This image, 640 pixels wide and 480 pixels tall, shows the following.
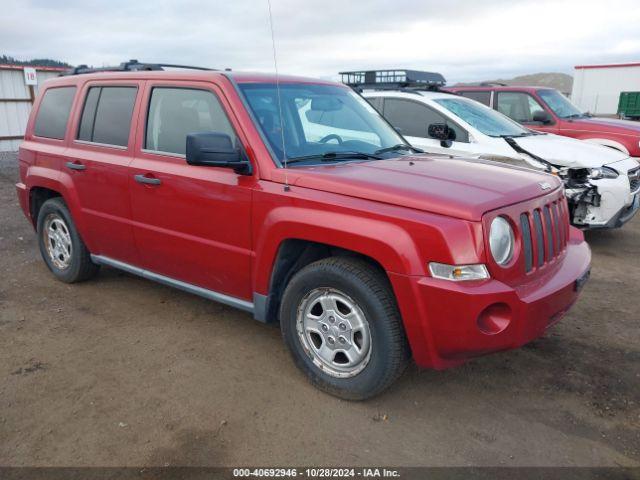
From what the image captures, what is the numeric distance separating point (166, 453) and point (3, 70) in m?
15.9

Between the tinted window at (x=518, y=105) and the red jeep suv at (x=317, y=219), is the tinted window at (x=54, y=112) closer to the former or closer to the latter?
the red jeep suv at (x=317, y=219)

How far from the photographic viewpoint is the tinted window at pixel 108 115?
4.27 m

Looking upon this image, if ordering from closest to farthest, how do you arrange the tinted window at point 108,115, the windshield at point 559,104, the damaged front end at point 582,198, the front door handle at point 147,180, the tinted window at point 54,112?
the front door handle at point 147,180 → the tinted window at point 108,115 → the tinted window at point 54,112 → the damaged front end at point 582,198 → the windshield at point 559,104

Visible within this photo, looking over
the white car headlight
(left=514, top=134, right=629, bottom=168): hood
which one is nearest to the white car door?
(left=514, top=134, right=629, bottom=168): hood

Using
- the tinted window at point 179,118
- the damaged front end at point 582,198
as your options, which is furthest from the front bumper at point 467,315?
the damaged front end at point 582,198

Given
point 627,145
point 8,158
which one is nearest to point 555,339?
point 627,145

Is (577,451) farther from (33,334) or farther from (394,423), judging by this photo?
(33,334)

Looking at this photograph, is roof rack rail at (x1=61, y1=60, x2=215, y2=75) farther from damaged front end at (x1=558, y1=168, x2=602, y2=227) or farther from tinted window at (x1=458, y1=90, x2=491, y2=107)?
tinted window at (x1=458, y1=90, x2=491, y2=107)

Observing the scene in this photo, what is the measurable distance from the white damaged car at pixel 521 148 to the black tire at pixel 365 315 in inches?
114

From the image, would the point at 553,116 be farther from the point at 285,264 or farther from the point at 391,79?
the point at 285,264

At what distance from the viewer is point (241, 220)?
3.51 meters

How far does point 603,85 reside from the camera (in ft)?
118

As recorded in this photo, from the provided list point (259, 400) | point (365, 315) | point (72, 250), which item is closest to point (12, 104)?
point (72, 250)

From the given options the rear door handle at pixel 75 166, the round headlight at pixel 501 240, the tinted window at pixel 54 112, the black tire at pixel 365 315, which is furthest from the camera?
the tinted window at pixel 54 112
